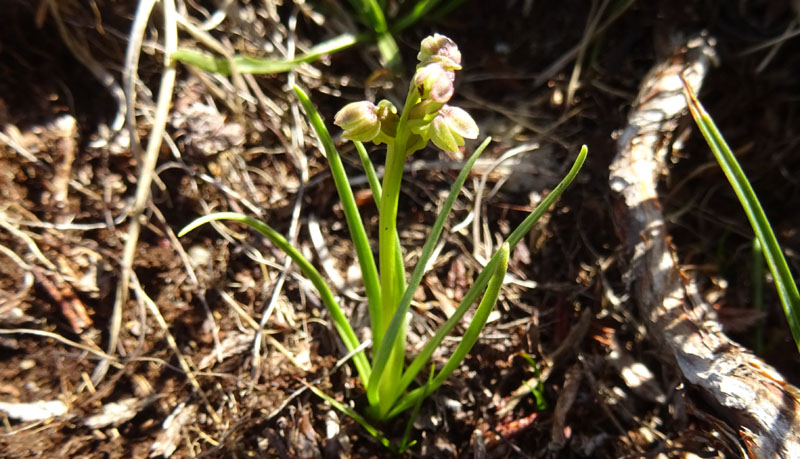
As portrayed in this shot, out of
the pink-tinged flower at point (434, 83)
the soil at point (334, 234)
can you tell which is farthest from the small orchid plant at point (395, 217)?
the soil at point (334, 234)

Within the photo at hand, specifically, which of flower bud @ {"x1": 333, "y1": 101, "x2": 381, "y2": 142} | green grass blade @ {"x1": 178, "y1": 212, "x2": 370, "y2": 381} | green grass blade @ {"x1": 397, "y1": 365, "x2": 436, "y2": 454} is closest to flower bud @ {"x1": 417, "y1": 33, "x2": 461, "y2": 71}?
flower bud @ {"x1": 333, "y1": 101, "x2": 381, "y2": 142}

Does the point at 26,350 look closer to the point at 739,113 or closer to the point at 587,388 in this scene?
the point at 587,388

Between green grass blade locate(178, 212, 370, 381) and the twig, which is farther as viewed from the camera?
the twig

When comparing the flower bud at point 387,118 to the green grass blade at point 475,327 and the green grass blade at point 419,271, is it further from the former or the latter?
the green grass blade at point 475,327

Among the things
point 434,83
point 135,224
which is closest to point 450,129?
point 434,83

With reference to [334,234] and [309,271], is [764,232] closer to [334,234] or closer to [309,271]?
[309,271]

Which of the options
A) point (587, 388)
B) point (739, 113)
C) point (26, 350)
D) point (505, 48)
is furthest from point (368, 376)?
point (739, 113)

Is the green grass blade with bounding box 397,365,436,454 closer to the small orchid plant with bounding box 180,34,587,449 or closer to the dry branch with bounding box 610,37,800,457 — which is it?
the small orchid plant with bounding box 180,34,587,449
